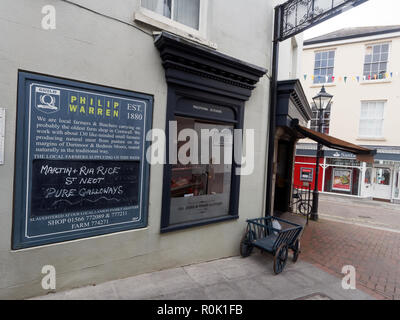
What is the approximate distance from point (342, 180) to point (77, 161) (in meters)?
17.8

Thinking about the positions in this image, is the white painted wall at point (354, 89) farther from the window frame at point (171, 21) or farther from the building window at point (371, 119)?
the window frame at point (171, 21)

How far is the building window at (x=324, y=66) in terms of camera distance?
635 inches

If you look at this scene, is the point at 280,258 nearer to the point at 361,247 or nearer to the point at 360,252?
the point at 360,252

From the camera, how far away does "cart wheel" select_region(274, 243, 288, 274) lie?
4.12 m

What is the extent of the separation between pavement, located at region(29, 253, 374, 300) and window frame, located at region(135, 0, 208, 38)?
3887 millimetres

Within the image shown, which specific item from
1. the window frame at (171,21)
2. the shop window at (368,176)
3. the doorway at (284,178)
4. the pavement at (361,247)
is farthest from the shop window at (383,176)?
the window frame at (171,21)

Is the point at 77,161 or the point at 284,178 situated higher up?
the point at 77,161

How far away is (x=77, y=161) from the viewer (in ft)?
10.2

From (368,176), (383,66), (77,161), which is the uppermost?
(383,66)

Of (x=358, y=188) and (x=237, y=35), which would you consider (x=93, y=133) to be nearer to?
(x=237, y=35)

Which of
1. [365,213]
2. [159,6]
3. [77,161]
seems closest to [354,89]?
[365,213]

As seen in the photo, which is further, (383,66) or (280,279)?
(383,66)

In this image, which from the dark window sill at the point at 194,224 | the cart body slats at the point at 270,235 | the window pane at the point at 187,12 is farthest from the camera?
the cart body slats at the point at 270,235

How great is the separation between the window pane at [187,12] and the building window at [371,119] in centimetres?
1526
